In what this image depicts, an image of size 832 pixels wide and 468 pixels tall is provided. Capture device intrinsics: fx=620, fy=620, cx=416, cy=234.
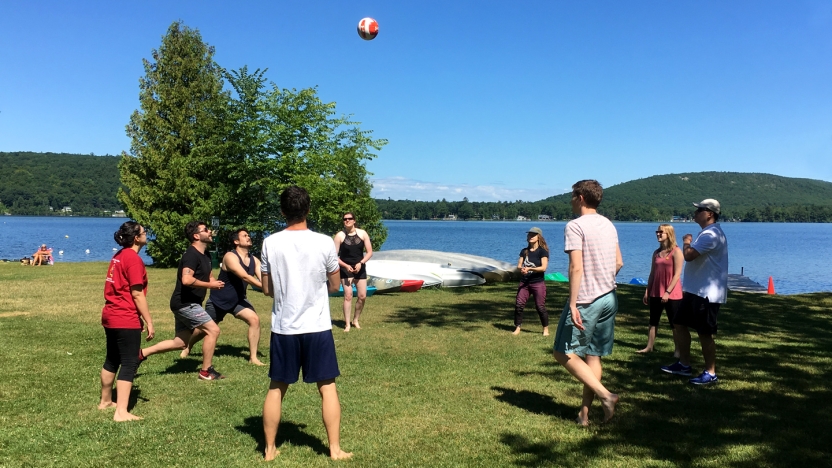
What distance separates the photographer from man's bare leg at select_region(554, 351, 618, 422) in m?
5.46

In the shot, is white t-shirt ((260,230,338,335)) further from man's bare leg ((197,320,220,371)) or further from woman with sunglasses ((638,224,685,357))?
woman with sunglasses ((638,224,685,357))

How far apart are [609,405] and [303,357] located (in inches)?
111

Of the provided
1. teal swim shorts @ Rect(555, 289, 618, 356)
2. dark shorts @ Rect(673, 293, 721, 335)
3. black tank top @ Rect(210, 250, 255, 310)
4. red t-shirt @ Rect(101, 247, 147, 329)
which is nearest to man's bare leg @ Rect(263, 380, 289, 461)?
red t-shirt @ Rect(101, 247, 147, 329)

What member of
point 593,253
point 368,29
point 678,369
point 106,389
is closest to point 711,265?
point 678,369

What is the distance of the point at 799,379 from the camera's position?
741cm

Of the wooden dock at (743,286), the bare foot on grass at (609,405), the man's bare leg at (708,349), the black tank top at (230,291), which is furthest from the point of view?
the wooden dock at (743,286)

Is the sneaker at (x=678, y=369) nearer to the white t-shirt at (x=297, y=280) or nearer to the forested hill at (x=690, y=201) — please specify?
the white t-shirt at (x=297, y=280)

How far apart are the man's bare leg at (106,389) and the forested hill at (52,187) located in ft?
444

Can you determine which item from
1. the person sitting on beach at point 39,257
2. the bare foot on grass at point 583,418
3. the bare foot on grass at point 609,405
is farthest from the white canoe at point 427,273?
the person sitting on beach at point 39,257

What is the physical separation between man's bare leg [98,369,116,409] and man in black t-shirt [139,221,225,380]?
1082 millimetres

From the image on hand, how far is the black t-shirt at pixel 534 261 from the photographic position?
34.9ft

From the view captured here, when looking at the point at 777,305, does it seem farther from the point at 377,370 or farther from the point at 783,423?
the point at 377,370

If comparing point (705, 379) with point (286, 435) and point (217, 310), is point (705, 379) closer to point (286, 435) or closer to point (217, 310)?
point (286, 435)

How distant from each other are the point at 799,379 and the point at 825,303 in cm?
962
